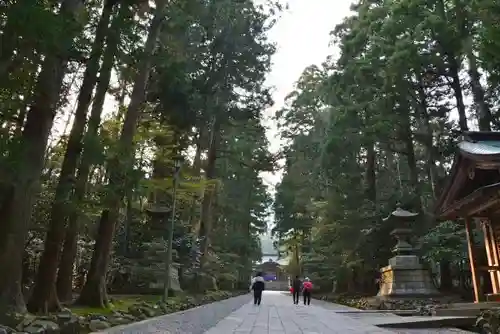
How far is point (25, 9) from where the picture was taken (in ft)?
12.7

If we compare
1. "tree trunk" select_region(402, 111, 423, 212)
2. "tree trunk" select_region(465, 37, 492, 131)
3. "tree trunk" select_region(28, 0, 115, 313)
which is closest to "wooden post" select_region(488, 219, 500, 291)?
"tree trunk" select_region(465, 37, 492, 131)

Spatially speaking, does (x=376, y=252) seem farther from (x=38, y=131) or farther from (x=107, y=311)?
(x=38, y=131)

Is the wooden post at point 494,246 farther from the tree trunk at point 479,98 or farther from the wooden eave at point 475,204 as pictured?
the tree trunk at point 479,98

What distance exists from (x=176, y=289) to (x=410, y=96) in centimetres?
1243

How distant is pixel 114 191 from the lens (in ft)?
25.8

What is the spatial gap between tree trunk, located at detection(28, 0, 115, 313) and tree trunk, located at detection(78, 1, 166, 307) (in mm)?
788

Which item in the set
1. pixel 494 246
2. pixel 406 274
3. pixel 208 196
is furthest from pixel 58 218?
pixel 208 196

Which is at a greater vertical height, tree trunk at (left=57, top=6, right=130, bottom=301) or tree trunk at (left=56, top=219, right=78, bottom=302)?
tree trunk at (left=57, top=6, right=130, bottom=301)

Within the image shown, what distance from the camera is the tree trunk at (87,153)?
6938 millimetres

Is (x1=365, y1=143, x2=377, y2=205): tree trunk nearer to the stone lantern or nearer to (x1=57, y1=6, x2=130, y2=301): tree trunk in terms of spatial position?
the stone lantern

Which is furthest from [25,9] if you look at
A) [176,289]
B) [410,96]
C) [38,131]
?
[410,96]

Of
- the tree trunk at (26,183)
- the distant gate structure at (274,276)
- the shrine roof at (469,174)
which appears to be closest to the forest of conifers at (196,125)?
the tree trunk at (26,183)

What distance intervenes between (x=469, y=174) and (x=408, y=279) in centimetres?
527

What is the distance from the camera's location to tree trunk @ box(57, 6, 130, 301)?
6.94 meters
